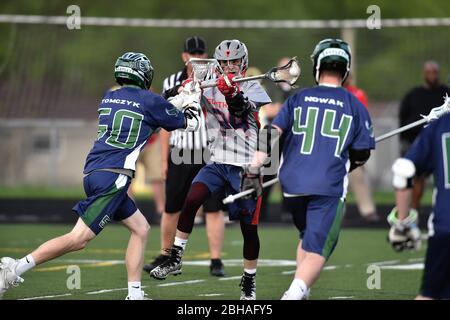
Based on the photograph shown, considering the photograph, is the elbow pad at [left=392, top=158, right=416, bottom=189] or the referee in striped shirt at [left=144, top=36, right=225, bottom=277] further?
the referee in striped shirt at [left=144, top=36, right=225, bottom=277]

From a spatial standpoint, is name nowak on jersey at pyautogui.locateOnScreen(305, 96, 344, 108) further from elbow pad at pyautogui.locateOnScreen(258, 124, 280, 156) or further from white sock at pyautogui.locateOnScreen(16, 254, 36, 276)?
white sock at pyautogui.locateOnScreen(16, 254, 36, 276)

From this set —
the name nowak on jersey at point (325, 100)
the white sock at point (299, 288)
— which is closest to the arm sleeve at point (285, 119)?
the name nowak on jersey at point (325, 100)

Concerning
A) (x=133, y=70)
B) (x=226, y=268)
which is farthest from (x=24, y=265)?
(x=226, y=268)

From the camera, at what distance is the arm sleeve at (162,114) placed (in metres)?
9.38

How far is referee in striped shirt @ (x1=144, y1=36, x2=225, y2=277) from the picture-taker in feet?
38.3

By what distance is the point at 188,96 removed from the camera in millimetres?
10000

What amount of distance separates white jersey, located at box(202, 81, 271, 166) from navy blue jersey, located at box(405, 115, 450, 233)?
302 cm

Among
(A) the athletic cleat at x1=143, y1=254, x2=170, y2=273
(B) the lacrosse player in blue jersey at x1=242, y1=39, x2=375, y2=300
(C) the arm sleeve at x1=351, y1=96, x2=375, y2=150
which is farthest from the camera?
(A) the athletic cleat at x1=143, y1=254, x2=170, y2=273

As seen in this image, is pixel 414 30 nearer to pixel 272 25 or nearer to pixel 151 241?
pixel 272 25

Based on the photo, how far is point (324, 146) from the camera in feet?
27.4

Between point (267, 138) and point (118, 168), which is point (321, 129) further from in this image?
point (118, 168)

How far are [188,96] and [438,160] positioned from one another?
3.28 meters

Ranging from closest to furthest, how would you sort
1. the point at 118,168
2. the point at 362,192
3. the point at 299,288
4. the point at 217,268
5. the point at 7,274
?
the point at 299,288 → the point at 7,274 → the point at 118,168 → the point at 217,268 → the point at 362,192

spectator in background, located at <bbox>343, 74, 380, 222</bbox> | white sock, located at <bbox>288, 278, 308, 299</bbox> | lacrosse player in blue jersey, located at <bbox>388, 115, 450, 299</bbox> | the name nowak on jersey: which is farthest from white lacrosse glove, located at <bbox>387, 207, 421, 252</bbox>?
spectator in background, located at <bbox>343, 74, 380, 222</bbox>
